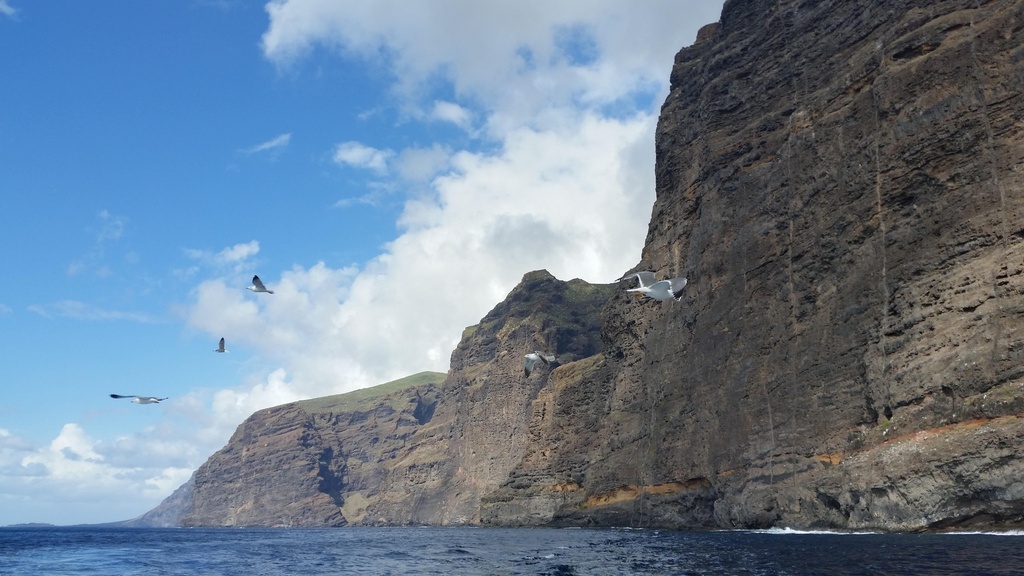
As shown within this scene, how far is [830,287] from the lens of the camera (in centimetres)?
6100

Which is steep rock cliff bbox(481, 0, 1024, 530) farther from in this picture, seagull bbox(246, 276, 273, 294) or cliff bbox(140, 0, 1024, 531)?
seagull bbox(246, 276, 273, 294)

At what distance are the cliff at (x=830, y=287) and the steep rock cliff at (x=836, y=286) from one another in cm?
16

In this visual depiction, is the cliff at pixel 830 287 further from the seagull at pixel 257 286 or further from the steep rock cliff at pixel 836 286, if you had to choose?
the seagull at pixel 257 286

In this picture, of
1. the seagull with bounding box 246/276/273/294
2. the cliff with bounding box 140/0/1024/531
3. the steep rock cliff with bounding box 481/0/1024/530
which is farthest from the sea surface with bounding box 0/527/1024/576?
the seagull with bounding box 246/276/273/294

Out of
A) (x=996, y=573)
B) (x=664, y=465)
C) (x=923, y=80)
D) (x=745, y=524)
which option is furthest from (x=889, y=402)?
(x=664, y=465)

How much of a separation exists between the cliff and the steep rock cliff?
16 cm

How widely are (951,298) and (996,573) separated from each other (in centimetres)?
2666

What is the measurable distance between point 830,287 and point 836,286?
2.42ft

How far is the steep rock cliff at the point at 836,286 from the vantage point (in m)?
46.1

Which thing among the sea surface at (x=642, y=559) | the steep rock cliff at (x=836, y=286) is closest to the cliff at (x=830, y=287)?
the steep rock cliff at (x=836, y=286)

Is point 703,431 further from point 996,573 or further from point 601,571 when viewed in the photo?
point 996,573

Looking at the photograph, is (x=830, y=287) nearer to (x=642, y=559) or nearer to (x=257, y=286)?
(x=642, y=559)

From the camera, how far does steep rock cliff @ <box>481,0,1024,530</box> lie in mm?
46094

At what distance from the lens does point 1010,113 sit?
49.8 metres
